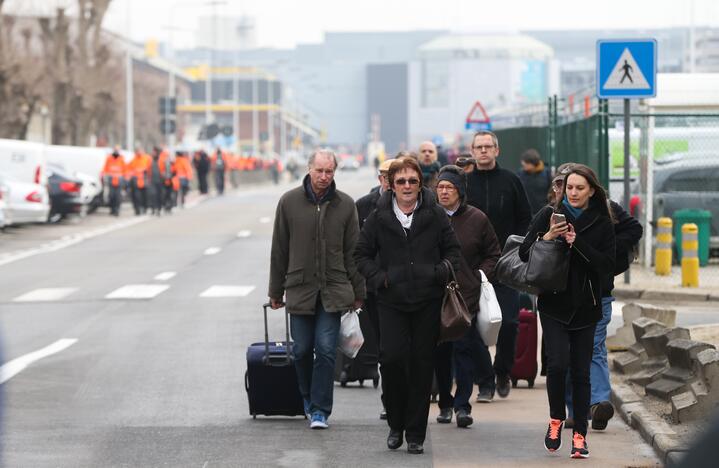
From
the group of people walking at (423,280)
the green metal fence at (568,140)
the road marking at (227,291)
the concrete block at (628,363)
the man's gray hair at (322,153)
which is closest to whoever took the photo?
the group of people walking at (423,280)

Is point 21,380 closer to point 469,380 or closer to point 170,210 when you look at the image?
point 469,380

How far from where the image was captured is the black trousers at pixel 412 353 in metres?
9.20

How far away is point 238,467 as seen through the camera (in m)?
8.76

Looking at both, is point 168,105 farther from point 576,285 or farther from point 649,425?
point 576,285

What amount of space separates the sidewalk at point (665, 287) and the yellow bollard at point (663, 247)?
12 cm

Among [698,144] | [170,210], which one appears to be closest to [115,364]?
[698,144]

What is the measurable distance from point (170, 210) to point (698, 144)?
22479 mm

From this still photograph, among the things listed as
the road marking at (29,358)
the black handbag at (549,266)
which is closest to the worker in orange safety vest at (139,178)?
the road marking at (29,358)

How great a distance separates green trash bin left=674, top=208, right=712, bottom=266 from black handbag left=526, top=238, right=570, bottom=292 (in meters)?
14.2

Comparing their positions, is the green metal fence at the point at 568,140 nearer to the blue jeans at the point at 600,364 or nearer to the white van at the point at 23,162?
the white van at the point at 23,162

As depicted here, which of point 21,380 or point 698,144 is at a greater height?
point 698,144

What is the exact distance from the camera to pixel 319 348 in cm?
1010

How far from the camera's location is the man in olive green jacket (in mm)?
10016

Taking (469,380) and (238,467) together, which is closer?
(238,467)
